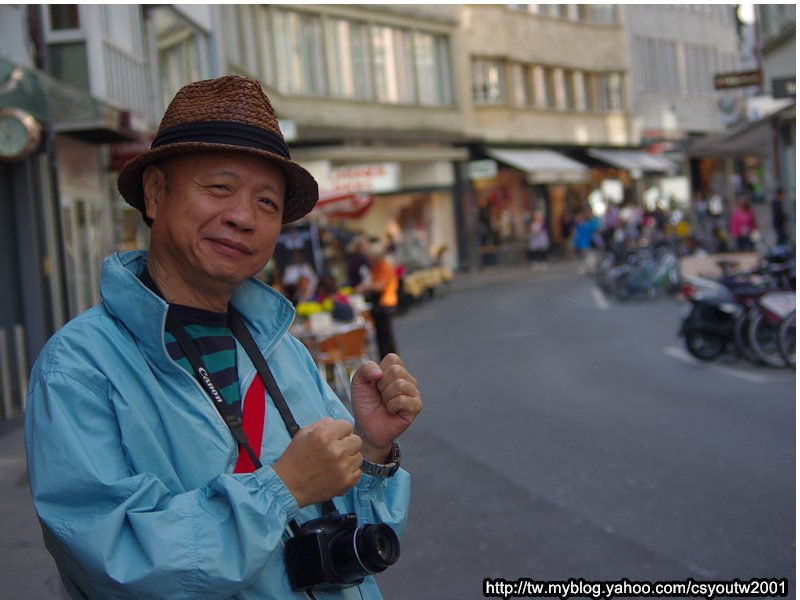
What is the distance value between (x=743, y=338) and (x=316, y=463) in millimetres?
12290

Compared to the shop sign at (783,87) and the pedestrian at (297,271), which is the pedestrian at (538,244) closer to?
the shop sign at (783,87)

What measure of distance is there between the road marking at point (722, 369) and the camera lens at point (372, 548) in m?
10.6

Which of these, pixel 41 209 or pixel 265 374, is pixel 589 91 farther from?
pixel 265 374

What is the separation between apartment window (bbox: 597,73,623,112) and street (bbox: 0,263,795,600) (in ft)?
Result: 124

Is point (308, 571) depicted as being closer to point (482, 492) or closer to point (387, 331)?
point (482, 492)

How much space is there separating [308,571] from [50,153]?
15500 millimetres

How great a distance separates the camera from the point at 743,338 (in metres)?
13.7

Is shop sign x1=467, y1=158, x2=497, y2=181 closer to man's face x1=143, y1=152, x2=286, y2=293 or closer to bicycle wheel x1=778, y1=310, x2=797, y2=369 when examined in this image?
bicycle wheel x1=778, y1=310, x2=797, y2=369

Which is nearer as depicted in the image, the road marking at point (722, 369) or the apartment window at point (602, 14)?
the road marking at point (722, 369)

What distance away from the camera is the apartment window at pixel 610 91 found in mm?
52156

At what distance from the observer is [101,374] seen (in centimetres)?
207

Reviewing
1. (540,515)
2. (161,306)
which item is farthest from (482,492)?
(161,306)

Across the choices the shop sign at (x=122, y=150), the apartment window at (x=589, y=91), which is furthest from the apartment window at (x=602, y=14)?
the shop sign at (x=122, y=150)

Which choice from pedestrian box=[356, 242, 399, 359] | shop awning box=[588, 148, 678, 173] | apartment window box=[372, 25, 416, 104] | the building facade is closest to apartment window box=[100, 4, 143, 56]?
the building facade
